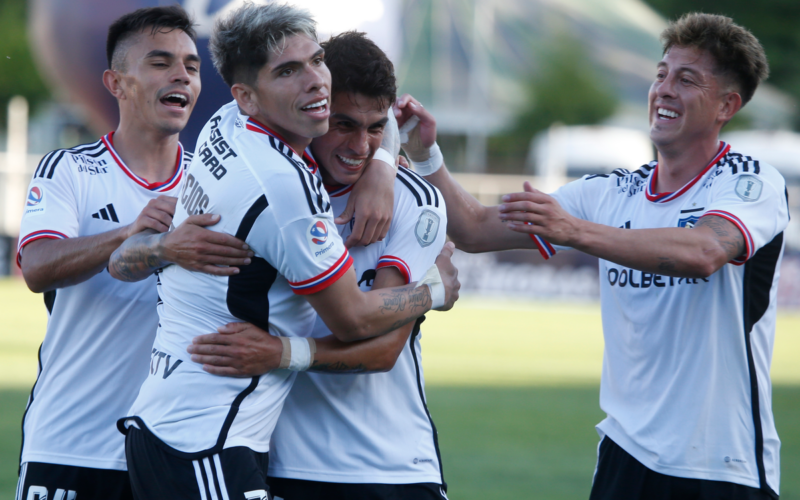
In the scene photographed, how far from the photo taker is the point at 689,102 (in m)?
3.79

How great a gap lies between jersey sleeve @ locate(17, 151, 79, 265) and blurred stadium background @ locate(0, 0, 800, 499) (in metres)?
2.71

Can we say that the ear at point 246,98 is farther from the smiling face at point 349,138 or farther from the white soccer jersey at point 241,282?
the smiling face at point 349,138

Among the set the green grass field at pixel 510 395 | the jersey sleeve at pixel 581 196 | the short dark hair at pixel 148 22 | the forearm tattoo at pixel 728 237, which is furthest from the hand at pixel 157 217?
the green grass field at pixel 510 395

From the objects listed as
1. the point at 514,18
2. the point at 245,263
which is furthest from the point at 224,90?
the point at 514,18

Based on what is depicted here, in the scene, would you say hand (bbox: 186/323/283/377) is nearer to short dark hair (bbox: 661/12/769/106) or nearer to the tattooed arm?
the tattooed arm

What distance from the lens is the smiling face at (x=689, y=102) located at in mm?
3787

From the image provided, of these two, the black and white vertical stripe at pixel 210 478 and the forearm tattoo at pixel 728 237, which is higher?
the forearm tattoo at pixel 728 237

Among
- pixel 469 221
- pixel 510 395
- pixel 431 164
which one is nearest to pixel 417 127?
pixel 431 164

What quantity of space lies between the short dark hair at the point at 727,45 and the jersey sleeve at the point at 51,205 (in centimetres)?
286

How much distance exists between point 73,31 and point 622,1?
40226mm

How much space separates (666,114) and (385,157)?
55.2 inches

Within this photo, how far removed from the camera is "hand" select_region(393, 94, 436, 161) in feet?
12.8

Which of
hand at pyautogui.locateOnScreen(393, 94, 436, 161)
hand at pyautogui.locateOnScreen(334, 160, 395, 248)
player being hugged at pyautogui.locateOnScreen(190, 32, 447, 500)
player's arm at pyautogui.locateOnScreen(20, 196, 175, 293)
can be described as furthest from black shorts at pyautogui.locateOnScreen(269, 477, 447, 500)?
hand at pyautogui.locateOnScreen(393, 94, 436, 161)

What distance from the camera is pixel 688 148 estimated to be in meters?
3.82
